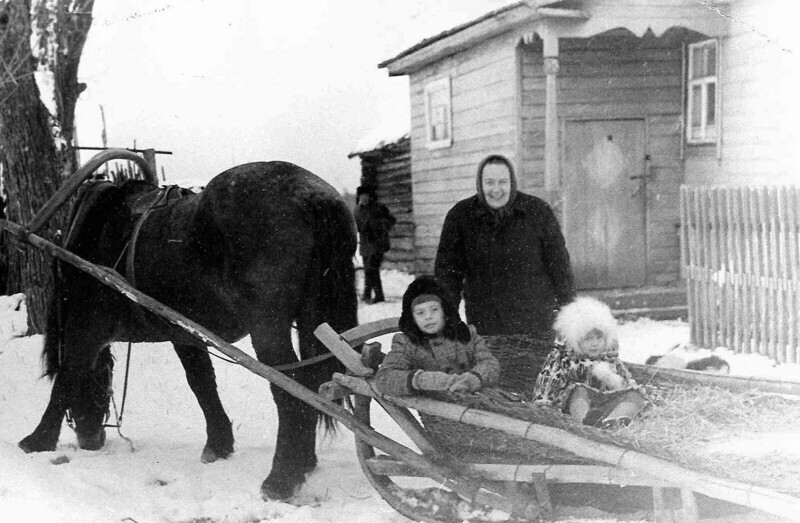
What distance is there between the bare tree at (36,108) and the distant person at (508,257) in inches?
163

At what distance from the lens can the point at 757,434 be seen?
2.70 m

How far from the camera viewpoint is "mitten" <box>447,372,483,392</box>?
9.32 feet

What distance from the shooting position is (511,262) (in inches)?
160

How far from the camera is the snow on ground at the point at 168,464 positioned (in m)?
3.31

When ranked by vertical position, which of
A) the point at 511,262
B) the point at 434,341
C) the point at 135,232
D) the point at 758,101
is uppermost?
the point at 758,101

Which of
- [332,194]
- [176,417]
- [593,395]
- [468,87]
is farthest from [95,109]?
[593,395]

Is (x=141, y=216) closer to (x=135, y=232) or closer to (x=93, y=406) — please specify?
(x=135, y=232)

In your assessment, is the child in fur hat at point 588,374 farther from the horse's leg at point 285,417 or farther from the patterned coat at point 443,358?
the horse's leg at point 285,417

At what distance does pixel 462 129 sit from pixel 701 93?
10.7 ft

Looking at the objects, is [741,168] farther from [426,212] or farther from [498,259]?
[498,259]

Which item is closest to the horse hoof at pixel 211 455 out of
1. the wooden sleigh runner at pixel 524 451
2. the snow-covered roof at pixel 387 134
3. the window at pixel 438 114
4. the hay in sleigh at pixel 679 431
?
the wooden sleigh runner at pixel 524 451

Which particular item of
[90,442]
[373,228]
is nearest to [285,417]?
[90,442]

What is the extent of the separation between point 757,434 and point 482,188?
1.80 metres

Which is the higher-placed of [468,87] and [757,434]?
[468,87]
